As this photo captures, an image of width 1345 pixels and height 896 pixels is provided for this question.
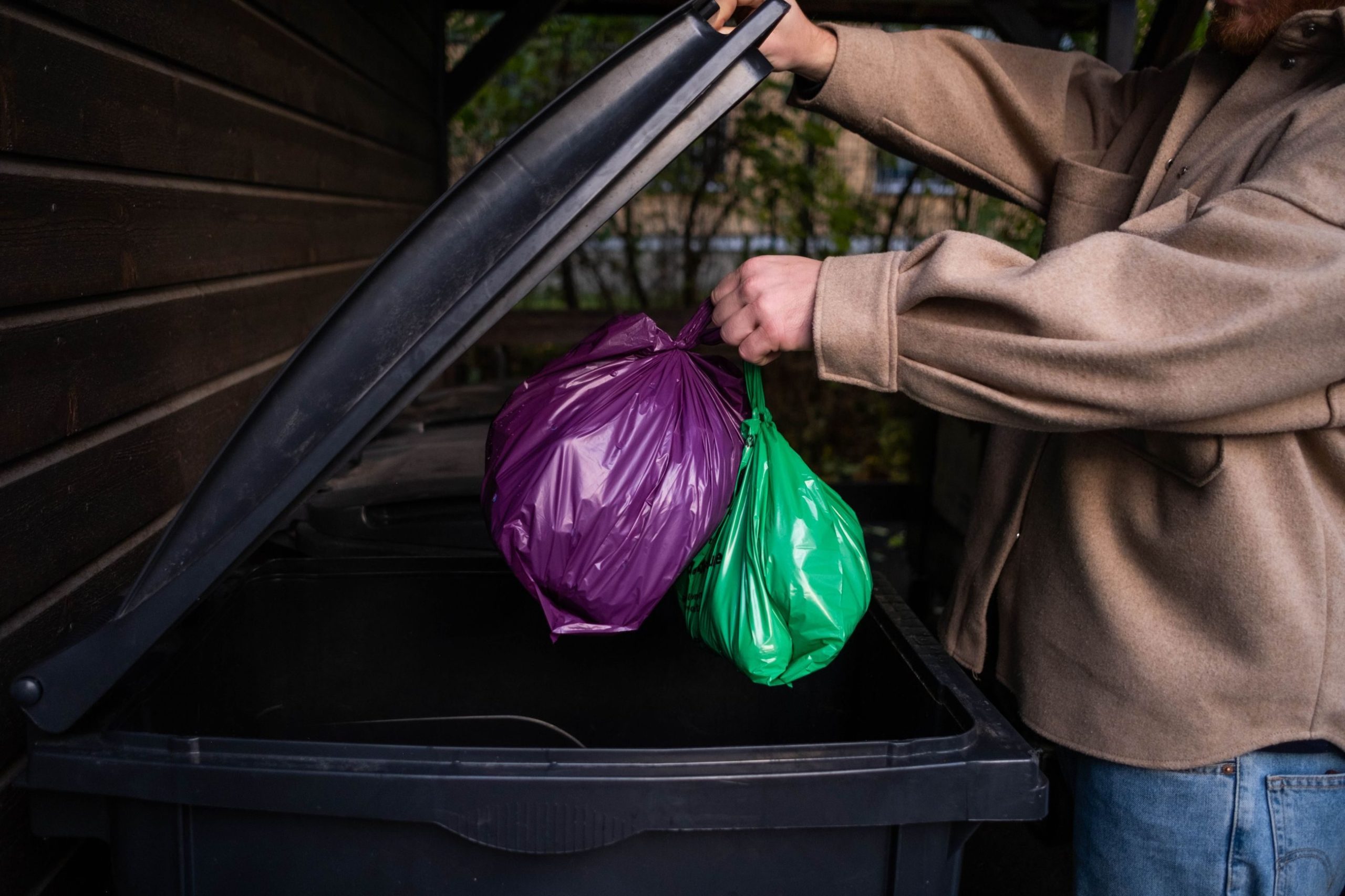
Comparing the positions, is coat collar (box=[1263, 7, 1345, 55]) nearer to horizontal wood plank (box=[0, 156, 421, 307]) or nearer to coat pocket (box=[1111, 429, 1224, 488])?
coat pocket (box=[1111, 429, 1224, 488])

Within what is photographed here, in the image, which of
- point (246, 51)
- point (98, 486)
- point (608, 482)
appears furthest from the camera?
point (246, 51)

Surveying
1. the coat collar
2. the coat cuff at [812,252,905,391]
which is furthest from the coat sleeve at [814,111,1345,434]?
the coat collar

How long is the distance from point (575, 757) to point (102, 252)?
0.99 m

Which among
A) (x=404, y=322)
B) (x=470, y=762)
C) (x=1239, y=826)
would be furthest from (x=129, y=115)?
(x=1239, y=826)

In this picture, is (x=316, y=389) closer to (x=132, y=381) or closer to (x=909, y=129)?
(x=132, y=381)

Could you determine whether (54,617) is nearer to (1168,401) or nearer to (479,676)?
→ (479,676)

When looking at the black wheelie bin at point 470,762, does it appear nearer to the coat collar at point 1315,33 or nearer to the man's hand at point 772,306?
the man's hand at point 772,306

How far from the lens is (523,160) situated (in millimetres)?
1014

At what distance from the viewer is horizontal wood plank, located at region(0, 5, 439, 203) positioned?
1.17 metres

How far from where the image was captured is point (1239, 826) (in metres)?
1.11

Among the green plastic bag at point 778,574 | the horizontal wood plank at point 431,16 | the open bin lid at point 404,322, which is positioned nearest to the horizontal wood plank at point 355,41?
the horizontal wood plank at point 431,16

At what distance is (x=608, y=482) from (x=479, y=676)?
640 millimetres

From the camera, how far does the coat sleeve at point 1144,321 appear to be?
919mm

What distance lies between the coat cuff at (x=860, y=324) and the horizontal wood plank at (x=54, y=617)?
790 millimetres
